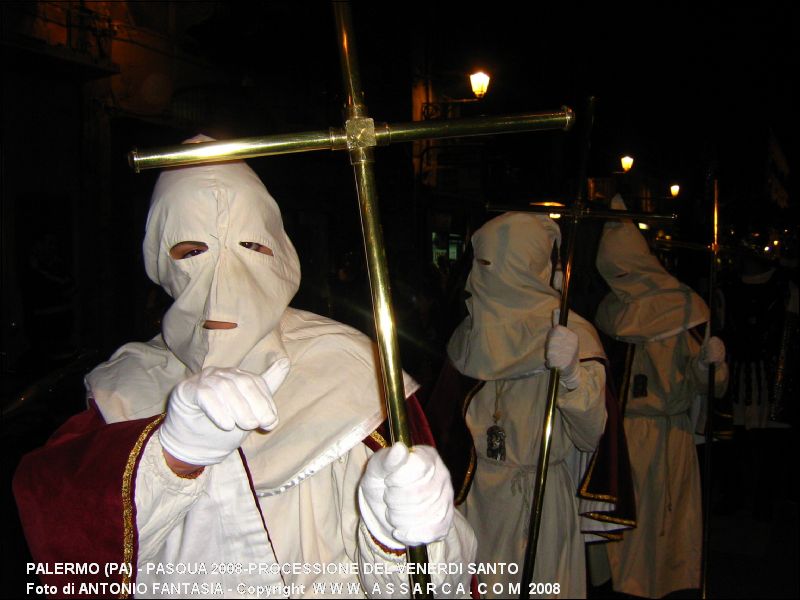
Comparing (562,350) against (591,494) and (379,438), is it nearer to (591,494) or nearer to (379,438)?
(591,494)

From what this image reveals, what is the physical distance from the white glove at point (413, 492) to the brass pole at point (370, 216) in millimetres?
108

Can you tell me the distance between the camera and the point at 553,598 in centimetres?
317

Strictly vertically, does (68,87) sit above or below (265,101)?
below

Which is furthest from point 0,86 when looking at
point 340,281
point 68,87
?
point 340,281

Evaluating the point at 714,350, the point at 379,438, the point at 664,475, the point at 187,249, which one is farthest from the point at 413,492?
the point at 664,475

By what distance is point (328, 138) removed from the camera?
1083 mm

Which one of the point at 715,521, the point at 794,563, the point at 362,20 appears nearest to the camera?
the point at 794,563

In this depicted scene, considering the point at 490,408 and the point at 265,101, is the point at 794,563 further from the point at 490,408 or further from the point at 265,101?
the point at 265,101

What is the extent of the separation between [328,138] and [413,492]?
2.43 feet

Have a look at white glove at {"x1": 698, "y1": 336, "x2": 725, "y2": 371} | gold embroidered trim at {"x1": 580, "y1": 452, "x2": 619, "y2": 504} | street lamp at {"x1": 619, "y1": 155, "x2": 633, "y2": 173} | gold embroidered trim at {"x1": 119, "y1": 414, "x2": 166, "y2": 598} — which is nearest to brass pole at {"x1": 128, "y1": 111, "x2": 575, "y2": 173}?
gold embroidered trim at {"x1": 119, "y1": 414, "x2": 166, "y2": 598}

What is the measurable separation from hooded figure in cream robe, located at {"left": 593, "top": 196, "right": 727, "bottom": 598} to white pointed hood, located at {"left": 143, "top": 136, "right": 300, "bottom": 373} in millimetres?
3680

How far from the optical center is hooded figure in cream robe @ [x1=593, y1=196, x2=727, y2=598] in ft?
14.5

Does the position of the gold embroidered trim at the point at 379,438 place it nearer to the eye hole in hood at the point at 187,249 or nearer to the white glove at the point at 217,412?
the white glove at the point at 217,412

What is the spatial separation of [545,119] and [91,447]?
1.42 metres
